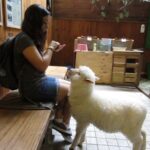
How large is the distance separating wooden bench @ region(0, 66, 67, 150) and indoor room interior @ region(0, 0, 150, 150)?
43 centimetres

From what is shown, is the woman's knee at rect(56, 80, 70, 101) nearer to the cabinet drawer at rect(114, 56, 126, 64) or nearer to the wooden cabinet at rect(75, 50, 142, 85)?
the wooden cabinet at rect(75, 50, 142, 85)

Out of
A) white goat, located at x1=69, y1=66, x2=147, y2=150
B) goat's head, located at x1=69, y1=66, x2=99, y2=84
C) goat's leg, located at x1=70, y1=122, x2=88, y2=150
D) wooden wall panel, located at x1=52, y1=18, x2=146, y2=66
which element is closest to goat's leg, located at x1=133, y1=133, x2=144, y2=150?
white goat, located at x1=69, y1=66, x2=147, y2=150

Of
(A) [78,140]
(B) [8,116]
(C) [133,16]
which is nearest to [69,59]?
(C) [133,16]

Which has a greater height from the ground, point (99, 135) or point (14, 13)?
point (14, 13)

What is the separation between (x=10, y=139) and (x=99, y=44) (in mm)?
4047

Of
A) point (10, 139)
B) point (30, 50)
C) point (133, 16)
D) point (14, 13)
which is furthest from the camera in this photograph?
point (133, 16)

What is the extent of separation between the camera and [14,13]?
87.3 inches

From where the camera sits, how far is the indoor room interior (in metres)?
2.18

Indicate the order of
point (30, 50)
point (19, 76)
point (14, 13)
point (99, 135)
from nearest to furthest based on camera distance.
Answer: point (30, 50) < point (19, 76) < point (14, 13) < point (99, 135)

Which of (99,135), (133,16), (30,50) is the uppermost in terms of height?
(133,16)

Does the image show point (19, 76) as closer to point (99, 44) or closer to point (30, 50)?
point (30, 50)

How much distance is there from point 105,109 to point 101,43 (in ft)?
11.1

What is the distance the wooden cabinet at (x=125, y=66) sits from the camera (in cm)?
459

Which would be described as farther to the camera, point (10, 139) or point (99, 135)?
point (99, 135)
